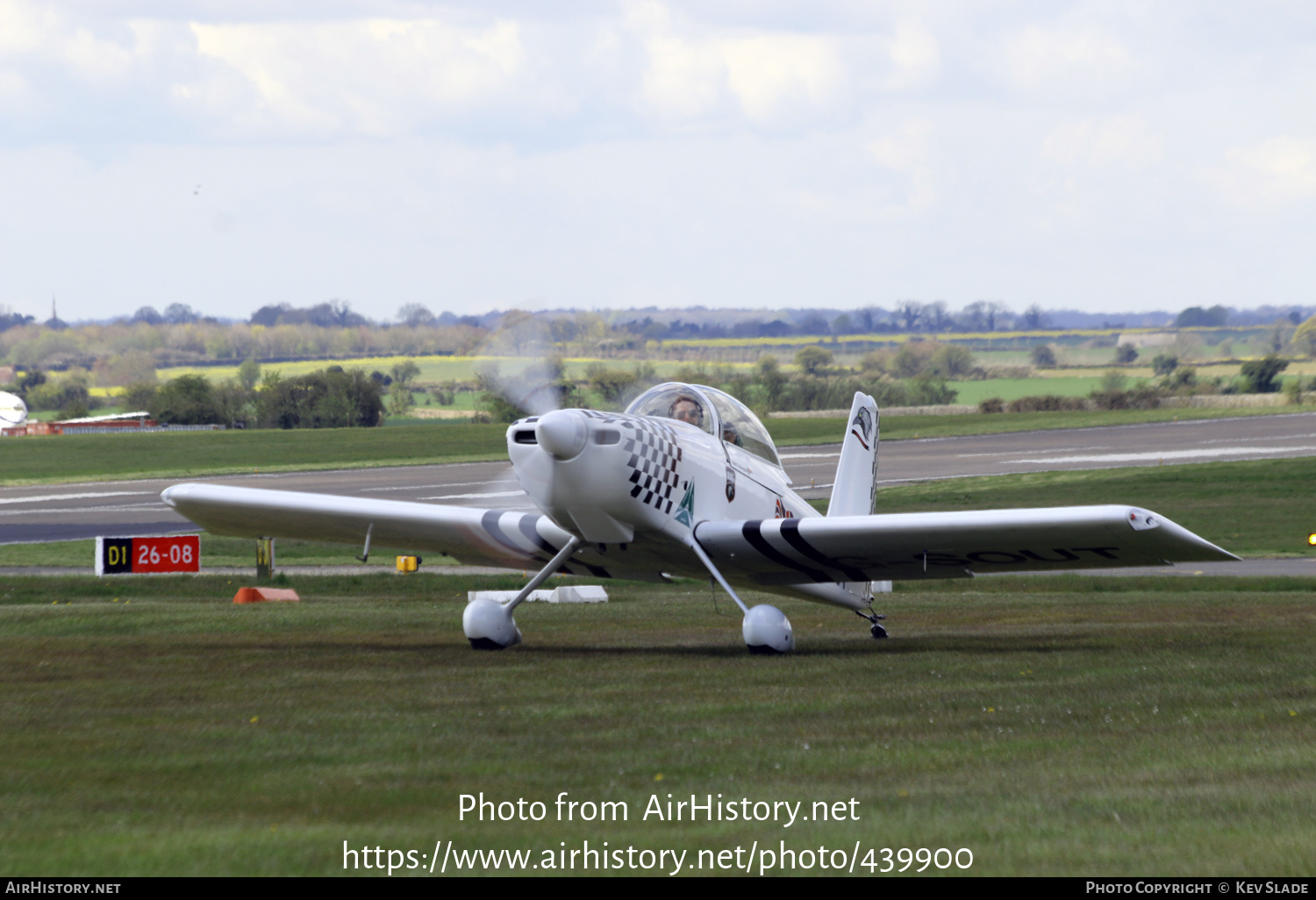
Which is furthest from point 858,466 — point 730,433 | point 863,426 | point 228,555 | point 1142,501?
point 1142,501

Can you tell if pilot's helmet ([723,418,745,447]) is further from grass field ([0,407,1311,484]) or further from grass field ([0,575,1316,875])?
grass field ([0,407,1311,484])

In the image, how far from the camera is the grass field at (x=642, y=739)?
583 centimetres

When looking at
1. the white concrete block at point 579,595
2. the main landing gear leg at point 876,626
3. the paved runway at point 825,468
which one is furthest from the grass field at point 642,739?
the paved runway at point 825,468

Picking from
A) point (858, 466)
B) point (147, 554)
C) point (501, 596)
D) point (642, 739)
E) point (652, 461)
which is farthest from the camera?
point (147, 554)

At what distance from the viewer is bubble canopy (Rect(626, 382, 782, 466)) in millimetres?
14234

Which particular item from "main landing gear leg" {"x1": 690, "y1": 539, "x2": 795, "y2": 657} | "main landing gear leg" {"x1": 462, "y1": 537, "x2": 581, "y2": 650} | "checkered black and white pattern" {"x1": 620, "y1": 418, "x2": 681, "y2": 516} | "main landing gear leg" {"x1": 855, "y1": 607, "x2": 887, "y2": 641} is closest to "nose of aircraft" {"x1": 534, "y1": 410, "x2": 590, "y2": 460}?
"checkered black and white pattern" {"x1": 620, "y1": 418, "x2": 681, "y2": 516}

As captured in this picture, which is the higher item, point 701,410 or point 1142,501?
point 701,410

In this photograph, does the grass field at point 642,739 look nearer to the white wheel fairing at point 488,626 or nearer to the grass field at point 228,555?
the white wheel fairing at point 488,626

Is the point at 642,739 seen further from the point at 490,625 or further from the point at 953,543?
the point at 953,543

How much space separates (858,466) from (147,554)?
13.1 m

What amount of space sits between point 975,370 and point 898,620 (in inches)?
3464

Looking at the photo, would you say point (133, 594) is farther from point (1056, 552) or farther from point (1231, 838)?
point (1231, 838)

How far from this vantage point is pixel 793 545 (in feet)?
45.5

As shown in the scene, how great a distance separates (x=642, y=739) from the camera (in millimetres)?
8406
